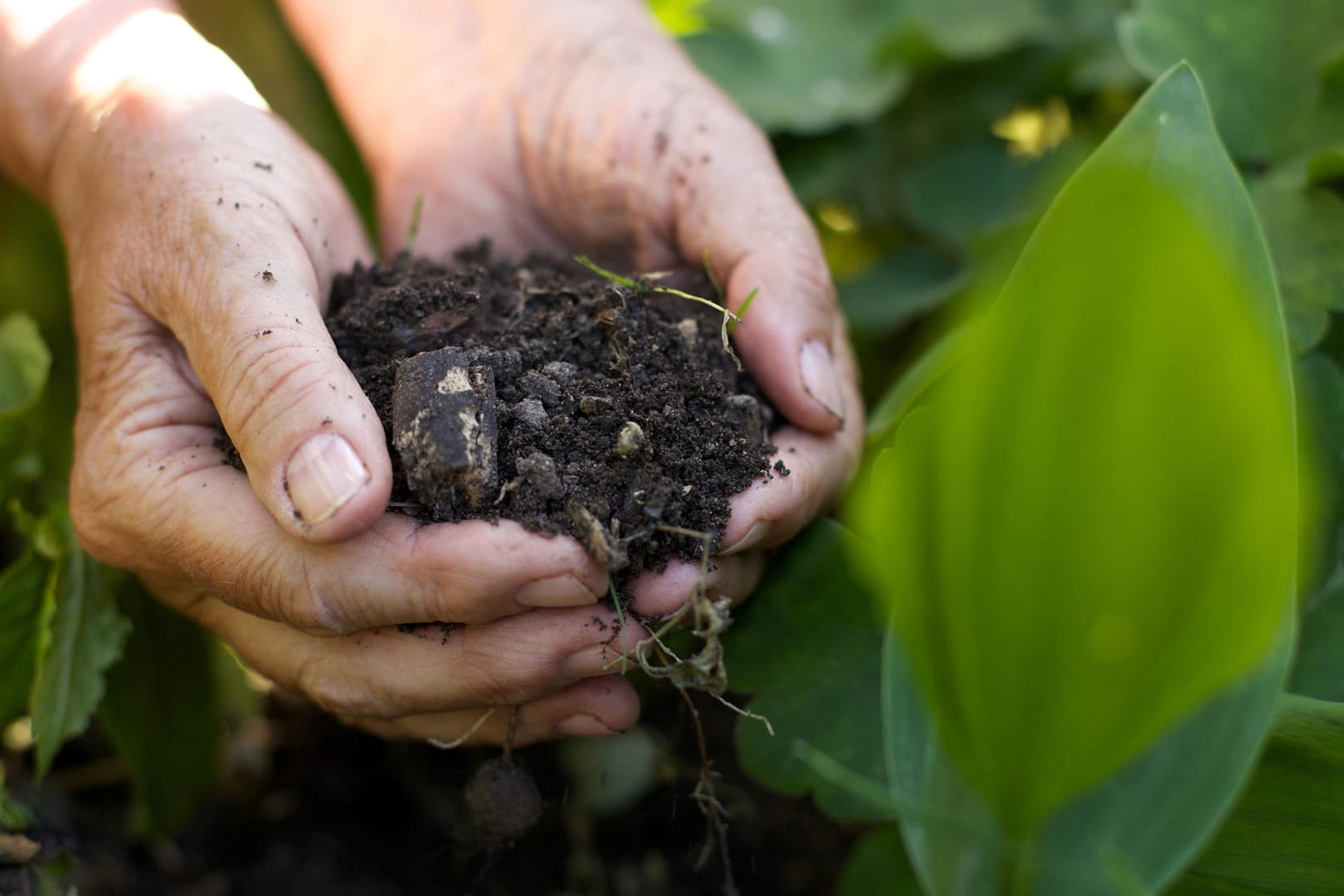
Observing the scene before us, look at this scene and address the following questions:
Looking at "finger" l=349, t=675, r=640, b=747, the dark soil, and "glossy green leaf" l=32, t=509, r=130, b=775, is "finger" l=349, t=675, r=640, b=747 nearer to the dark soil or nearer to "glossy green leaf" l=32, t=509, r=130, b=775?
the dark soil

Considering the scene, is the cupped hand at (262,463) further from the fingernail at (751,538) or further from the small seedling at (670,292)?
the small seedling at (670,292)

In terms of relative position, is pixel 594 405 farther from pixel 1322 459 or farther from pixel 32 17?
pixel 32 17

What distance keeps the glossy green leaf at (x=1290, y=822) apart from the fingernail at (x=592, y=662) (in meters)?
0.46

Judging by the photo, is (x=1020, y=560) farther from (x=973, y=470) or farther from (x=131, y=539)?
(x=131, y=539)

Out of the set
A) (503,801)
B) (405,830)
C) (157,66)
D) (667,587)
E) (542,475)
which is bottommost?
(405,830)

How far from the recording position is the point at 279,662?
3.19 feet

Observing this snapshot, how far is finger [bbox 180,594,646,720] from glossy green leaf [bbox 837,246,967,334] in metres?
0.69

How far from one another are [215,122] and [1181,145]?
2.99ft

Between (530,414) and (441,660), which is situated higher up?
(530,414)

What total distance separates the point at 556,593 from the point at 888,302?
2.62 feet

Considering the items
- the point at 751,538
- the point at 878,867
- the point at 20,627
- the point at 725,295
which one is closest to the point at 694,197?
the point at 725,295

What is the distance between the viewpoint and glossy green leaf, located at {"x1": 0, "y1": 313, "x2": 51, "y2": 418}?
1089mm

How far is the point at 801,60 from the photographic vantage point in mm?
1517

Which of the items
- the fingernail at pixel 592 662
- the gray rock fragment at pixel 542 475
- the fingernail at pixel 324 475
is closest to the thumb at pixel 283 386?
the fingernail at pixel 324 475
